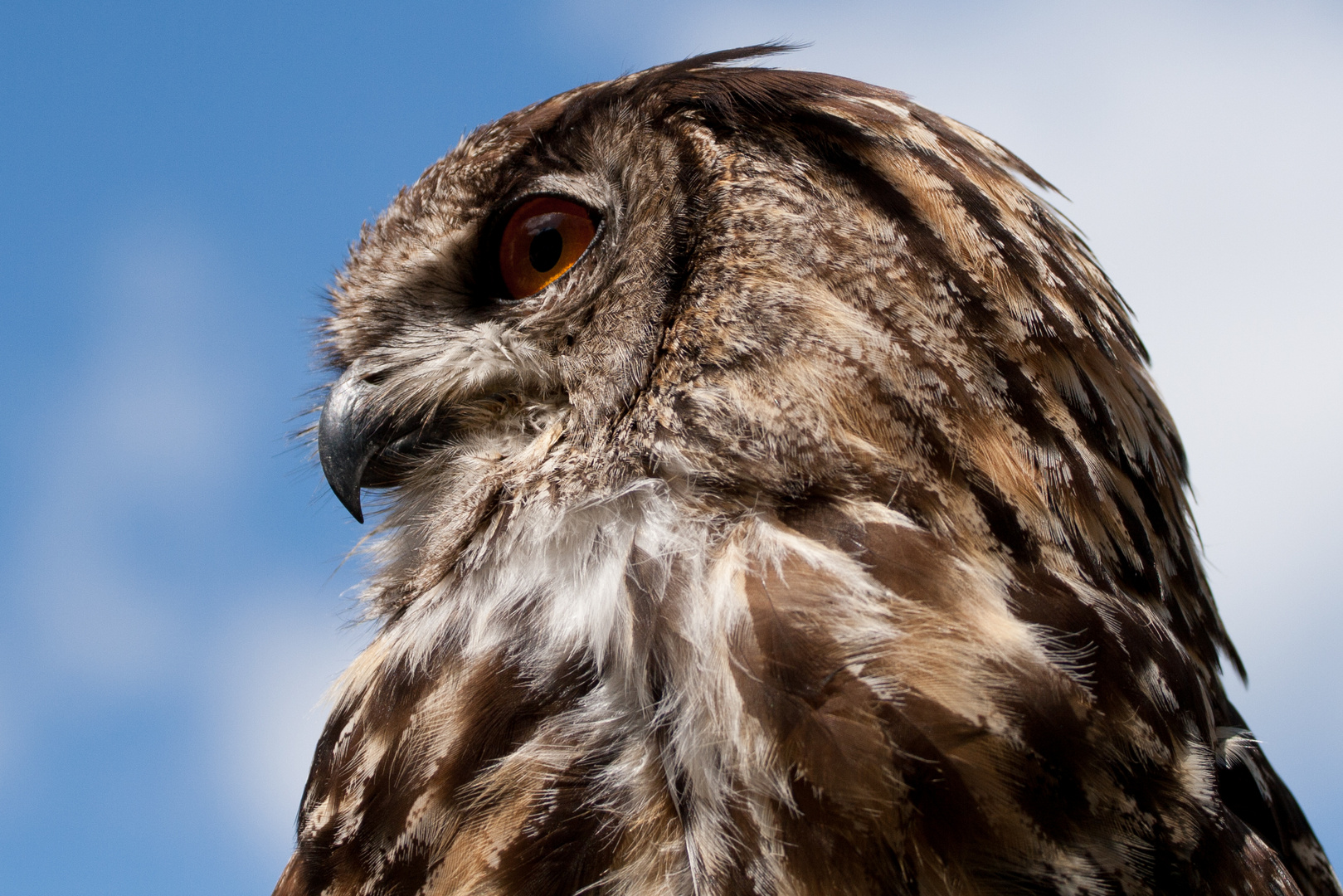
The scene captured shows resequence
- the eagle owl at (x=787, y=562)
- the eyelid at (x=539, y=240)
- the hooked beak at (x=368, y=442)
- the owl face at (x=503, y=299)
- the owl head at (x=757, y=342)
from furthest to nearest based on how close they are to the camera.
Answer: the hooked beak at (x=368, y=442)
the eyelid at (x=539, y=240)
the owl face at (x=503, y=299)
the owl head at (x=757, y=342)
the eagle owl at (x=787, y=562)

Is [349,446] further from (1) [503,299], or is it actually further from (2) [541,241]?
(2) [541,241]

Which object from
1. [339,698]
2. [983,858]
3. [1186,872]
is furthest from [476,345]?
[1186,872]

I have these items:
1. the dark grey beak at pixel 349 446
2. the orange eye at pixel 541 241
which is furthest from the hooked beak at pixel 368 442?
the orange eye at pixel 541 241

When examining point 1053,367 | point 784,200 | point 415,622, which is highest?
point 784,200

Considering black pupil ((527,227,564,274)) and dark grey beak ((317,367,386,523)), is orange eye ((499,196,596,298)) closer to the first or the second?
black pupil ((527,227,564,274))

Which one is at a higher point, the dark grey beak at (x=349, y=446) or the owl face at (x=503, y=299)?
the owl face at (x=503, y=299)

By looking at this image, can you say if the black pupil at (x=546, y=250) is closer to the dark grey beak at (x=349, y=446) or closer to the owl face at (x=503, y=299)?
the owl face at (x=503, y=299)

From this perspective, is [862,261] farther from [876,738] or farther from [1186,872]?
[1186,872]

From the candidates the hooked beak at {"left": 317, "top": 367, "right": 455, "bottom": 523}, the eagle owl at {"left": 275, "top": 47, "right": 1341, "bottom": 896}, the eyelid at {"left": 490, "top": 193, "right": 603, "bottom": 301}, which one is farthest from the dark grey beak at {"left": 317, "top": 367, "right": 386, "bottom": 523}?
the eyelid at {"left": 490, "top": 193, "right": 603, "bottom": 301}
